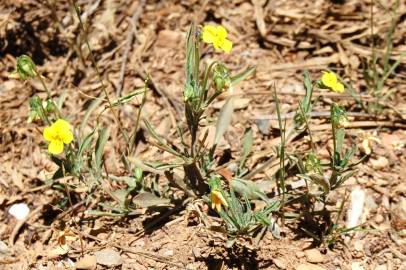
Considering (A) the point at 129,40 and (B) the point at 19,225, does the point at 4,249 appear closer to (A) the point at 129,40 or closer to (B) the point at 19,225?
(B) the point at 19,225

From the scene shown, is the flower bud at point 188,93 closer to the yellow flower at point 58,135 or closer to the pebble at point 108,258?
the yellow flower at point 58,135

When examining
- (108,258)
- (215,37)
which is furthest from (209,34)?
(108,258)

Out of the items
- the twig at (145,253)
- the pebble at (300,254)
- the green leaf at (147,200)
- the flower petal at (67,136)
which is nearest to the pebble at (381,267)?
the pebble at (300,254)

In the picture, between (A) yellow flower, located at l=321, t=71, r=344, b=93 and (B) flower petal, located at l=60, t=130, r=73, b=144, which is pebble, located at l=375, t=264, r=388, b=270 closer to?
(A) yellow flower, located at l=321, t=71, r=344, b=93

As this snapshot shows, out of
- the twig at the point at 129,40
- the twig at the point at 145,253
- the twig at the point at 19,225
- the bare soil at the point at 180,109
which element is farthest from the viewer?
the twig at the point at 129,40

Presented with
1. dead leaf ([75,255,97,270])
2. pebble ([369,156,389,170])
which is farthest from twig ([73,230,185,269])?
pebble ([369,156,389,170])

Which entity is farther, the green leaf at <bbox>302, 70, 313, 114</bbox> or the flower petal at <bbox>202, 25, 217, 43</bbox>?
the green leaf at <bbox>302, 70, 313, 114</bbox>
